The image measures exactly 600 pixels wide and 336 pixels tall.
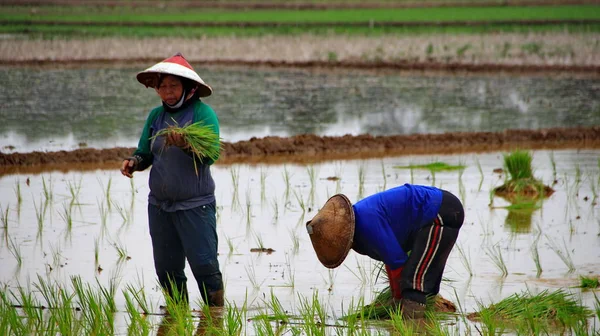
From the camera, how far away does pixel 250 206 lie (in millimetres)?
8266

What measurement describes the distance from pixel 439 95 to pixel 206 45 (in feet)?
26.4

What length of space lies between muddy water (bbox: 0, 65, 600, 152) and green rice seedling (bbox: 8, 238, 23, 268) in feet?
14.1

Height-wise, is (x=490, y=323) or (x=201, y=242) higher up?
(x=201, y=242)

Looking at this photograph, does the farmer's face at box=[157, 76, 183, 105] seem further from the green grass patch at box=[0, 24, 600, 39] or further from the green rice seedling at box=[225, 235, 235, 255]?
the green grass patch at box=[0, 24, 600, 39]

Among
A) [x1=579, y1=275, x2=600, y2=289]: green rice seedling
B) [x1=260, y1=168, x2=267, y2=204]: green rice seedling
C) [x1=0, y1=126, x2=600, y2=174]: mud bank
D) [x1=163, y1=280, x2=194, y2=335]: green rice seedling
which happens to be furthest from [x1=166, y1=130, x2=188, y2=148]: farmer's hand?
[x1=0, y1=126, x2=600, y2=174]: mud bank

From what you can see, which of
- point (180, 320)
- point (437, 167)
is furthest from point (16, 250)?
point (437, 167)

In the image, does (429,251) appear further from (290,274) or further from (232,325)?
(290,274)

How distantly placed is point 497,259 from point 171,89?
241 cm

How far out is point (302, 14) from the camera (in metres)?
32.3

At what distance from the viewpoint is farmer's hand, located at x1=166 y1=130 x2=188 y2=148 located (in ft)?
16.2

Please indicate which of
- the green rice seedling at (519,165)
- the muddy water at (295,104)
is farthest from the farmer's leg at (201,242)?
the muddy water at (295,104)

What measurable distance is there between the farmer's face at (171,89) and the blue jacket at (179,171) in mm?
72

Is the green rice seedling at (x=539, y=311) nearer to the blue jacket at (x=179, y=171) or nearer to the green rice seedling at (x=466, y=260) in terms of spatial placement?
the green rice seedling at (x=466, y=260)

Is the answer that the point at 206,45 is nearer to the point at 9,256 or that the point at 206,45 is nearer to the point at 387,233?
the point at 9,256
